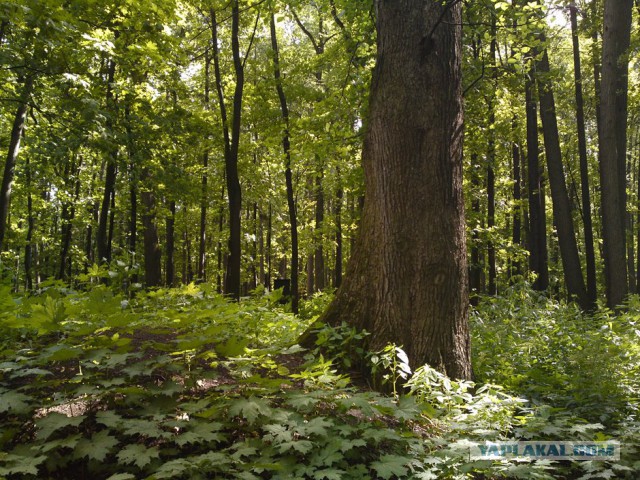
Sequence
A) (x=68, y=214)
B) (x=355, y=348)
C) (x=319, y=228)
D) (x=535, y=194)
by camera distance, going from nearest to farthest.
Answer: (x=355, y=348) < (x=535, y=194) < (x=319, y=228) < (x=68, y=214)

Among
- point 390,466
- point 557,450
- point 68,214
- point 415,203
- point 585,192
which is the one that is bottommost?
point 557,450

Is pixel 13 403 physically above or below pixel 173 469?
above

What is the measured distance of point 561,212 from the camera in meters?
12.8

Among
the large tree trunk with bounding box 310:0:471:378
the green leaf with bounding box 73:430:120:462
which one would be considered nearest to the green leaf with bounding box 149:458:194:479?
the green leaf with bounding box 73:430:120:462

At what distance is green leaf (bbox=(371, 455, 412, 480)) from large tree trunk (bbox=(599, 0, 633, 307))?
1063 cm

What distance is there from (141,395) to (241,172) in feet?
48.5

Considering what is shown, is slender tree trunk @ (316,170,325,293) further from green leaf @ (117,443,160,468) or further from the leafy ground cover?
green leaf @ (117,443,160,468)

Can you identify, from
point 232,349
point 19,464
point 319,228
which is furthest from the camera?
point 319,228

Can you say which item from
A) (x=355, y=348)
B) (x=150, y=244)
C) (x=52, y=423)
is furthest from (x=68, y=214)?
(x=52, y=423)

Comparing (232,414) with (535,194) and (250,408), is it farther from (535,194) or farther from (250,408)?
(535,194)

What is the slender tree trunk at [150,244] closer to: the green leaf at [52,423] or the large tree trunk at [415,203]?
the large tree trunk at [415,203]

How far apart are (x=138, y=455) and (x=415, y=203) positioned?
329cm

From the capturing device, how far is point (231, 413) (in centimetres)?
284

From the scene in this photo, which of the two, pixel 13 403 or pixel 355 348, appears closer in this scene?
pixel 13 403
